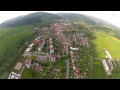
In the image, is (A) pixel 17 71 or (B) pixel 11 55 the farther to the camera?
(B) pixel 11 55

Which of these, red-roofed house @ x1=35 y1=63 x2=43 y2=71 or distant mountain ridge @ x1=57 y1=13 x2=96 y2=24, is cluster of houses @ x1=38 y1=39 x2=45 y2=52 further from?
distant mountain ridge @ x1=57 y1=13 x2=96 y2=24

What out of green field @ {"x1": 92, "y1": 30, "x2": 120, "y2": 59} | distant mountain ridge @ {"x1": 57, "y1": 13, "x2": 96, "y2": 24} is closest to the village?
green field @ {"x1": 92, "y1": 30, "x2": 120, "y2": 59}

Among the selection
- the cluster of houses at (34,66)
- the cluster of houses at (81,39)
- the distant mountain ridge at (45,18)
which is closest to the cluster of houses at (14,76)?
the cluster of houses at (34,66)

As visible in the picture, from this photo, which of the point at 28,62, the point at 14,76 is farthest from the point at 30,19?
the point at 14,76

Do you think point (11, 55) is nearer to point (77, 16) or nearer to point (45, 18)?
point (45, 18)

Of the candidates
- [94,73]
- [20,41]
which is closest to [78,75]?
[94,73]

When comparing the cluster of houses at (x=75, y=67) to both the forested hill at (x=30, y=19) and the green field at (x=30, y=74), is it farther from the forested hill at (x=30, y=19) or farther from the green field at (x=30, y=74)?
the forested hill at (x=30, y=19)
